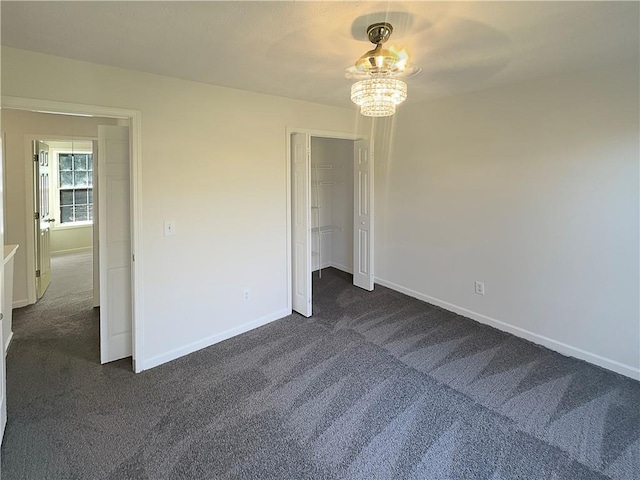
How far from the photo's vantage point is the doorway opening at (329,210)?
12.8ft

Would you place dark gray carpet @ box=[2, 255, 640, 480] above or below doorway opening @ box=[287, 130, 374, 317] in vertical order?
below

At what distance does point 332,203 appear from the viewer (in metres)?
5.93

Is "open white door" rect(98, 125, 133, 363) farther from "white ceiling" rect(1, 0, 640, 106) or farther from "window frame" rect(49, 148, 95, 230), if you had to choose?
"window frame" rect(49, 148, 95, 230)

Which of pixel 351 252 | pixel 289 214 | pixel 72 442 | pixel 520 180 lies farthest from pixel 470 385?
pixel 351 252

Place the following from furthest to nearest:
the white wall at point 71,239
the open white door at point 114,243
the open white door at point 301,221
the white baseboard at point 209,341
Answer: the white wall at point 71,239 < the open white door at point 301,221 < the white baseboard at point 209,341 < the open white door at point 114,243

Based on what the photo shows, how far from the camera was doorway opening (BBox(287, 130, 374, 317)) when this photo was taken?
3.91 meters

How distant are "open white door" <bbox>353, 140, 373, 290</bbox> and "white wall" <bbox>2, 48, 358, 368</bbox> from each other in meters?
1.06

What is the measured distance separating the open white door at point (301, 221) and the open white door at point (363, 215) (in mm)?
1152

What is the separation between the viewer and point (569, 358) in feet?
10.2

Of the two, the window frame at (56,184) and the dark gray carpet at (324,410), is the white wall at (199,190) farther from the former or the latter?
the window frame at (56,184)

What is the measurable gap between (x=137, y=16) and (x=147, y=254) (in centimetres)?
177

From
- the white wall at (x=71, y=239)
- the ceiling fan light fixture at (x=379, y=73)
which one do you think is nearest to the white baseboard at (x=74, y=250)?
the white wall at (x=71, y=239)

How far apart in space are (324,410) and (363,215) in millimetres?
3008

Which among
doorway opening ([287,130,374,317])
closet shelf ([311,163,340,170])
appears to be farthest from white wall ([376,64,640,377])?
closet shelf ([311,163,340,170])
